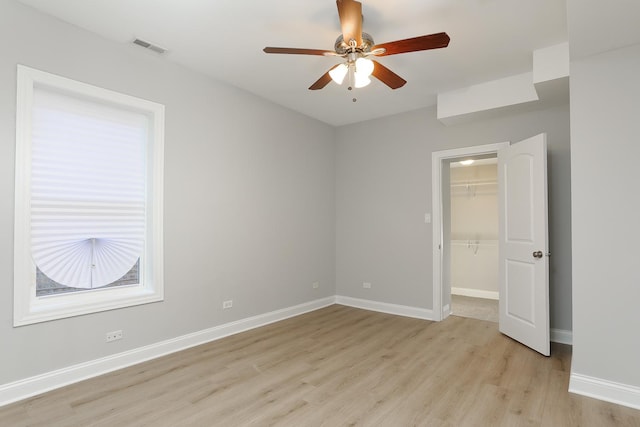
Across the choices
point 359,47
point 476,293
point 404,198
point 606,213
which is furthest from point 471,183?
point 359,47

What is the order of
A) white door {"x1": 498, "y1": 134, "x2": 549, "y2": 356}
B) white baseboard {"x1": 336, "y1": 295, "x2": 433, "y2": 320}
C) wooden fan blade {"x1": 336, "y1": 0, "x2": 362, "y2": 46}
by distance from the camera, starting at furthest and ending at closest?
white baseboard {"x1": 336, "y1": 295, "x2": 433, "y2": 320}, white door {"x1": 498, "y1": 134, "x2": 549, "y2": 356}, wooden fan blade {"x1": 336, "y1": 0, "x2": 362, "y2": 46}

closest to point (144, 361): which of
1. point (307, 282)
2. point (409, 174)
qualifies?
point (307, 282)

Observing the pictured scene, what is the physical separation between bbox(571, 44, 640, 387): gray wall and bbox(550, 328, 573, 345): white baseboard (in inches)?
49.4

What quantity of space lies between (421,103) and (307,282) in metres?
2.92

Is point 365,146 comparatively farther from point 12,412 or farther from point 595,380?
point 12,412

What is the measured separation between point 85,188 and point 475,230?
5958mm

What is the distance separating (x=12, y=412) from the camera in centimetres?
228

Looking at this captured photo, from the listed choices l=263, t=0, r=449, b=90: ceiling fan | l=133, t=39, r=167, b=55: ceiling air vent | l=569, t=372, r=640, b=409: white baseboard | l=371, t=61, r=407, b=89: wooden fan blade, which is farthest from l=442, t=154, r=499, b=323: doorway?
l=133, t=39, r=167, b=55: ceiling air vent

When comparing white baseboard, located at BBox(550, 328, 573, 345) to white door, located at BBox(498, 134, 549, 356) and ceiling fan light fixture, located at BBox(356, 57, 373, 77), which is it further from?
ceiling fan light fixture, located at BBox(356, 57, 373, 77)

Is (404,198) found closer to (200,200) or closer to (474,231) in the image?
(474,231)

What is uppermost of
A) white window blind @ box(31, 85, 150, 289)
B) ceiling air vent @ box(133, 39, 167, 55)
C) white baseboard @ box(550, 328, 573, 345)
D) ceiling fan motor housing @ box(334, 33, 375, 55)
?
ceiling air vent @ box(133, 39, 167, 55)

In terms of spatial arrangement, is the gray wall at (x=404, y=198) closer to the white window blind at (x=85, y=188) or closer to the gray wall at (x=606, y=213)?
the gray wall at (x=606, y=213)

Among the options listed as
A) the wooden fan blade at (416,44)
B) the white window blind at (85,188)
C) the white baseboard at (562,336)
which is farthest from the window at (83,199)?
the white baseboard at (562,336)

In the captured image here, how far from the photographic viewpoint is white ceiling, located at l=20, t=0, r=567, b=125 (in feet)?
8.27
